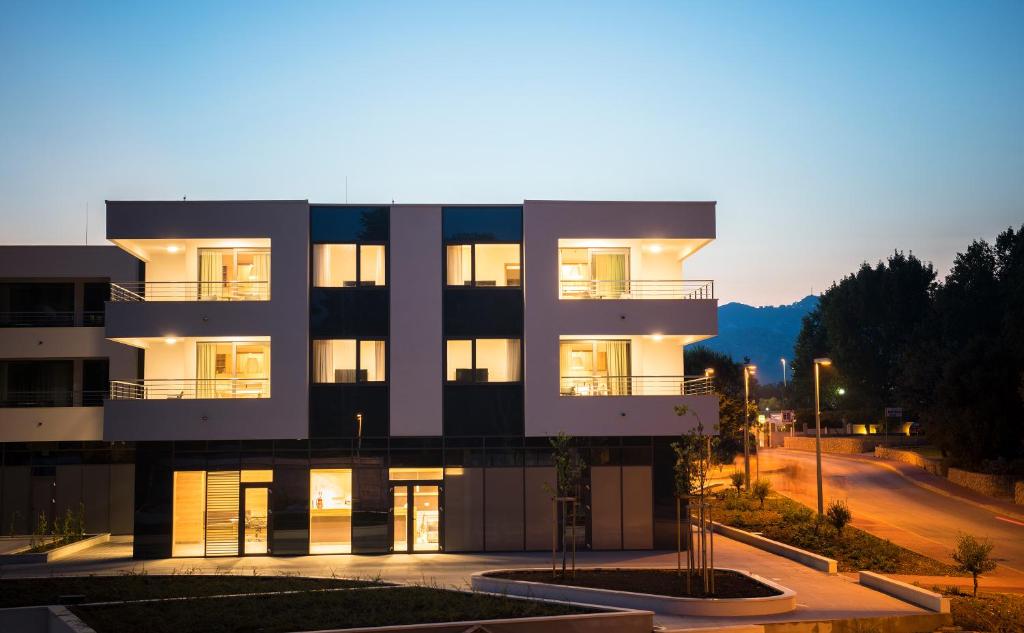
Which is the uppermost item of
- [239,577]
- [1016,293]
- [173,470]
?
[1016,293]

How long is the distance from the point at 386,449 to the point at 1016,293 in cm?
6790

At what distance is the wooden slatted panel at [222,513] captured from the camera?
1292 inches

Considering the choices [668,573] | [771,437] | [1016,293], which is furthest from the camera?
[771,437]

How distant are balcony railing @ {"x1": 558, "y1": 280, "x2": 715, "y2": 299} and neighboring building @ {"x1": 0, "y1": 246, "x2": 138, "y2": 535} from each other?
19.3 m

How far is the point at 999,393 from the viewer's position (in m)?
55.4

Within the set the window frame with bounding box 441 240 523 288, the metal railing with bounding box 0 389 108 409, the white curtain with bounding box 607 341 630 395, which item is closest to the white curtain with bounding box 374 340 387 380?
the window frame with bounding box 441 240 523 288

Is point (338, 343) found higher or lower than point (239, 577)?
higher

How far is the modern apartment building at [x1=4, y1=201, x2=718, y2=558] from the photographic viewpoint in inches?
1293

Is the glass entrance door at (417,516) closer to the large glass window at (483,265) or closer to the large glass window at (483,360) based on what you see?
the large glass window at (483,360)

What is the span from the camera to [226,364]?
34.3 metres

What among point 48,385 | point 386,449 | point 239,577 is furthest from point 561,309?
point 48,385

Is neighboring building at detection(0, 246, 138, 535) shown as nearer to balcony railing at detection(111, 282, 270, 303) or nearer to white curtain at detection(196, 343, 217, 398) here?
balcony railing at detection(111, 282, 270, 303)

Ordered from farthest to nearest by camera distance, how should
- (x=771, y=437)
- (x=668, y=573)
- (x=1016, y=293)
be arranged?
(x=771, y=437), (x=1016, y=293), (x=668, y=573)

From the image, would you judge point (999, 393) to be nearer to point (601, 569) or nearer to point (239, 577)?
point (601, 569)
